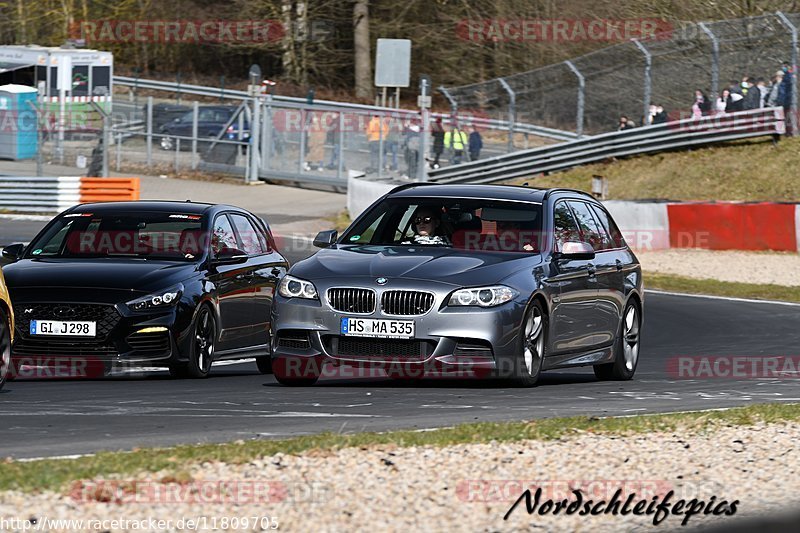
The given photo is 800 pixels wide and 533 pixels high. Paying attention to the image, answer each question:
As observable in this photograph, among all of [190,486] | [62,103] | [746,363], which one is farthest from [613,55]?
[190,486]

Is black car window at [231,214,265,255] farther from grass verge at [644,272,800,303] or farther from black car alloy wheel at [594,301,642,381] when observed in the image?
grass verge at [644,272,800,303]

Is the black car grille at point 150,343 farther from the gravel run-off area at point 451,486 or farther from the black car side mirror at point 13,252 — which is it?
the gravel run-off area at point 451,486

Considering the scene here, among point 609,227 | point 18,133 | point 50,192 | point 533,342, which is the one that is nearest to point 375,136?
point 50,192

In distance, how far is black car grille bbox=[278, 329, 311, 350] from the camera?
1057cm

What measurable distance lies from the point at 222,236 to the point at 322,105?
36.1 metres

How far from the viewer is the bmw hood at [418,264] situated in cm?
1052

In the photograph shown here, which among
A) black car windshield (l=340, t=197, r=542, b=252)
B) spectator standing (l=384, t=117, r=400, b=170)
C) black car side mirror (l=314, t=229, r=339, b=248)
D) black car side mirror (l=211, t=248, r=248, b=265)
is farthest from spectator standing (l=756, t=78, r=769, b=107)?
black car side mirror (l=314, t=229, r=339, b=248)

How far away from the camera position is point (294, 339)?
10641mm

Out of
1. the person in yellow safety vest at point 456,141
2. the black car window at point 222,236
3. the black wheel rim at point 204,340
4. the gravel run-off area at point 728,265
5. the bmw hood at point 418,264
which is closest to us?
the bmw hood at point 418,264

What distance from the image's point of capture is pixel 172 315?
11539 mm

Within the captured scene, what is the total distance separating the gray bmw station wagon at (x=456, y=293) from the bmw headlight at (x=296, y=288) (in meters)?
0.01

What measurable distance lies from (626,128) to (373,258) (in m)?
27.5

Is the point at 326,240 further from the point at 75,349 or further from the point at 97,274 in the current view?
the point at 75,349

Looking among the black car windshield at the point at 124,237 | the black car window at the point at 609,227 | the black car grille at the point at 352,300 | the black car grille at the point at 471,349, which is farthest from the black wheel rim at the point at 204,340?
the black car window at the point at 609,227
